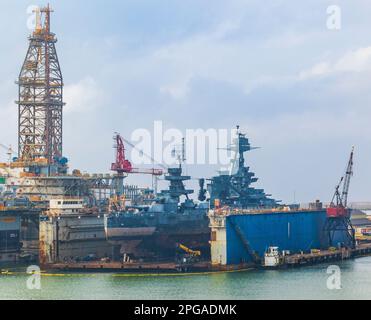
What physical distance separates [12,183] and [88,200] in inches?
340

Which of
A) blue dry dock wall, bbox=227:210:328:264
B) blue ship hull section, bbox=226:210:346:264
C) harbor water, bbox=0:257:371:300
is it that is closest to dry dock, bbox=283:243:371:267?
harbor water, bbox=0:257:371:300

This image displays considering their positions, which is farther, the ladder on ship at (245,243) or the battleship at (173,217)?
the battleship at (173,217)

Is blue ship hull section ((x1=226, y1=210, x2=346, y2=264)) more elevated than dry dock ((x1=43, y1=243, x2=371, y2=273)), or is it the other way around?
blue ship hull section ((x1=226, y1=210, x2=346, y2=264))

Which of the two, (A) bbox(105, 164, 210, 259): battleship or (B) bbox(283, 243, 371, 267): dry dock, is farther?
(A) bbox(105, 164, 210, 259): battleship

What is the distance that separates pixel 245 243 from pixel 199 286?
14.3m

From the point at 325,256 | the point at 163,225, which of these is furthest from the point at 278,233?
the point at 163,225

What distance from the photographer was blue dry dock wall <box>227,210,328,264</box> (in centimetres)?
7831

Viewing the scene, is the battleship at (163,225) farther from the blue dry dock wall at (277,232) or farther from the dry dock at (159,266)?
the blue dry dock wall at (277,232)

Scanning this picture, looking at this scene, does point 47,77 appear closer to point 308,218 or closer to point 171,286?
point 308,218

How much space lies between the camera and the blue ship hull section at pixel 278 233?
257ft

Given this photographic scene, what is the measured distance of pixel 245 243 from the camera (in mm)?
79125

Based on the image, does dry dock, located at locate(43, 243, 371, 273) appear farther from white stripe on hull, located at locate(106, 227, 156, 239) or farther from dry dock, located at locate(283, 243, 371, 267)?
white stripe on hull, located at locate(106, 227, 156, 239)

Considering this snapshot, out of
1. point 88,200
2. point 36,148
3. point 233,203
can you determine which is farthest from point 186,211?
point 36,148

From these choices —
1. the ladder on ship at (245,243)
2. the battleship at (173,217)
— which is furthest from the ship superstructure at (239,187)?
the ladder on ship at (245,243)
